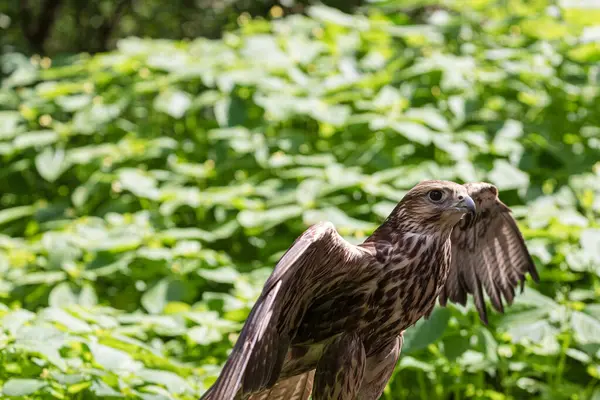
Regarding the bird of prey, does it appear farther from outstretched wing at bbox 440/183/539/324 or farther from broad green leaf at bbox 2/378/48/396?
broad green leaf at bbox 2/378/48/396

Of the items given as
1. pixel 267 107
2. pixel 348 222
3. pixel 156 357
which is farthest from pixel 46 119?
pixel 156 357

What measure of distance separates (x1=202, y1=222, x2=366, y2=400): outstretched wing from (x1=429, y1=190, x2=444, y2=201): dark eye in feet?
0.54

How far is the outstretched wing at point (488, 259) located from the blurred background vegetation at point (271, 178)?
40cm

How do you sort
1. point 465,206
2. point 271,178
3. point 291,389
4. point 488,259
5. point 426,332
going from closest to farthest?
point 465,206, point 291,389, point 488,259, point 426,332, point 271,178

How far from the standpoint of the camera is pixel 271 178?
376 cm

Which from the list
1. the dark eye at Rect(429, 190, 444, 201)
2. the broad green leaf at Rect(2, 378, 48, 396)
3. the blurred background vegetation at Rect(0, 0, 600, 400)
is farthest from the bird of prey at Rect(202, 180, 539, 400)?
the blurred background vegetation at Rect(0, 0, 600, 400)

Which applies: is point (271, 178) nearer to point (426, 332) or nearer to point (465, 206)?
point (426, 332)

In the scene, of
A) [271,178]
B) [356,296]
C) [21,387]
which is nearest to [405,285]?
[356,296]

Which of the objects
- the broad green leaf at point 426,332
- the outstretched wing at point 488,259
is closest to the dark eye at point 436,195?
the outstretched wing at point 488,259

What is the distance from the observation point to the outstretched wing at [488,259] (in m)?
1.84

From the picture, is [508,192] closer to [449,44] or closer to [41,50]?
[449,44]

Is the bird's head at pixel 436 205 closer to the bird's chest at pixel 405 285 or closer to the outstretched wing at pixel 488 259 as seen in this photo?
the bird's chest at pixel 405 285

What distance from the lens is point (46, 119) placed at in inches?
168

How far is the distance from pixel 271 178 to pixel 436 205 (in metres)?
2.33
